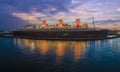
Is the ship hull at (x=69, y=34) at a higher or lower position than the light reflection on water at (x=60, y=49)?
higher

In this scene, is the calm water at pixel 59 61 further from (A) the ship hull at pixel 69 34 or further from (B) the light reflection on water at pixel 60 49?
(A) the ship hull at pixel 69 34

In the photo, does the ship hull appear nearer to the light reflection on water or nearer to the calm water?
the light reflection on water

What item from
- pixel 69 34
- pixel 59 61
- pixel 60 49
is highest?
pixel 69 34

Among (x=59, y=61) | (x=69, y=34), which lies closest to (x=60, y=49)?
(x=59, y=61)

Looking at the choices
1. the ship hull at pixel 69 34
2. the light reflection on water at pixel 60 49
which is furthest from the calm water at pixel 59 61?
the ship hull at pixel 69 34

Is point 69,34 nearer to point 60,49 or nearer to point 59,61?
point 60,49

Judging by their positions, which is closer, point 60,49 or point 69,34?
point 60,49

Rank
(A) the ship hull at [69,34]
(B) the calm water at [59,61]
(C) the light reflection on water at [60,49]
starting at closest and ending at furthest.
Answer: (B) the calm water at [59,61] → (C) the light reflection on water at [60,49] → (A) the ship hull at [69,34]

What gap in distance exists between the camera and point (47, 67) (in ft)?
96.5

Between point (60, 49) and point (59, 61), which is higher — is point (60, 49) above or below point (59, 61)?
above

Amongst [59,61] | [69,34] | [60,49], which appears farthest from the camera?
[69,34]

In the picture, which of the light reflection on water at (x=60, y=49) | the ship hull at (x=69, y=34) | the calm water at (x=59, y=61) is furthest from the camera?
the ship hull at (x=69, y=34)

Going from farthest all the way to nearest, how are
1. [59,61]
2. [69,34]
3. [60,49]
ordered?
1. [69,34]
2. [60,49]
3. [59,61]

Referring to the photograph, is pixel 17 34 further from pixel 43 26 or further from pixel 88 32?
pixel 88 32
